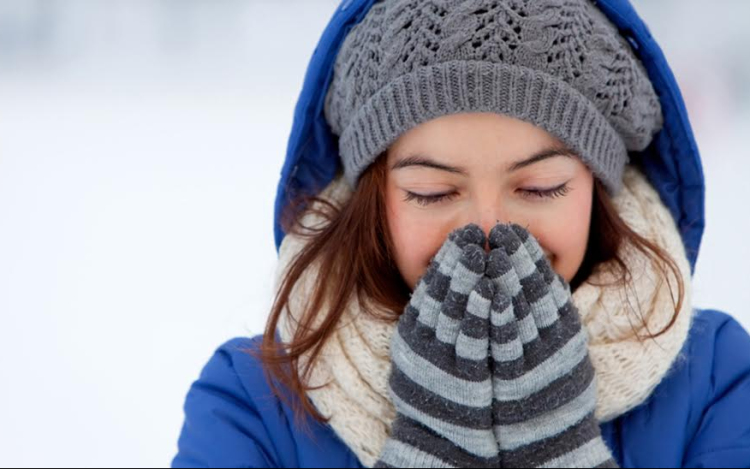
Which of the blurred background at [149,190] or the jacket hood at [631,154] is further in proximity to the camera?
the blurred background at [149,190]

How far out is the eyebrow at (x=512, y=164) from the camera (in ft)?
3.85

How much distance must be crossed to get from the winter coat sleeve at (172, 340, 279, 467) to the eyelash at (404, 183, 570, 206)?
1.17 ft

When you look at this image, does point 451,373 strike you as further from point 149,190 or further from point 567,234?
point 149,190

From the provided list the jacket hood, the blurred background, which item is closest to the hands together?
the jacket hood

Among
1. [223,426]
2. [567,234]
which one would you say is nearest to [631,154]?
[567,234]

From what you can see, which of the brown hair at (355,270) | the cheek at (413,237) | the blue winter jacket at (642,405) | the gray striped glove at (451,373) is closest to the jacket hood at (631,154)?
the blue winter jacket at (642,405)

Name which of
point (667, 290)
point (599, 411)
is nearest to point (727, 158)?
point (667, 290)

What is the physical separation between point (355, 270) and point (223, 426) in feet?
0.95

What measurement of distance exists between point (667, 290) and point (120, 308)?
4.36 feet

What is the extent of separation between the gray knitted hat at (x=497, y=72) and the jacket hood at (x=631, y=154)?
5 cm

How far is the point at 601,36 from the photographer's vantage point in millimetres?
1234

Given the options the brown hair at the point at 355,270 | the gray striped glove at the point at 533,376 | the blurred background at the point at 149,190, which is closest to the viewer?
the gray striped glove at the point at 533,376

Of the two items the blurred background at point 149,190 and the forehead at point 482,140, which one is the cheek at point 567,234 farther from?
the blurred background at point 149,190

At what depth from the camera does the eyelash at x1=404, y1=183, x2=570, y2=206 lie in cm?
121
